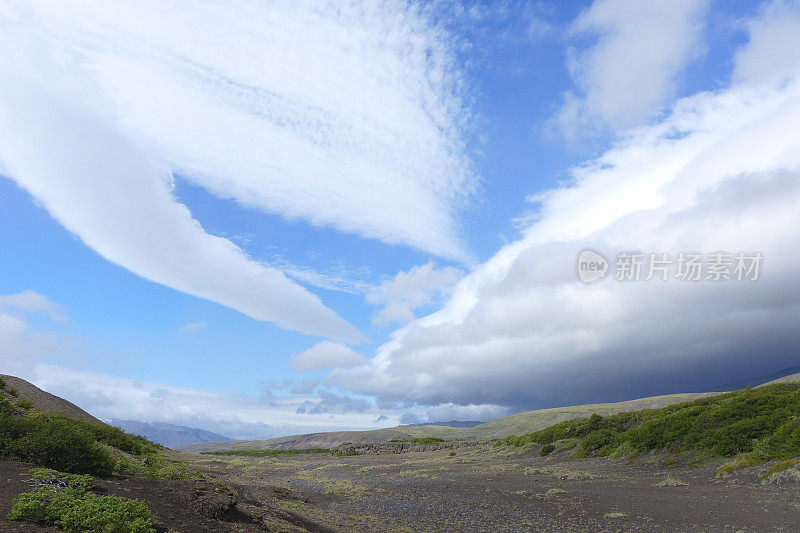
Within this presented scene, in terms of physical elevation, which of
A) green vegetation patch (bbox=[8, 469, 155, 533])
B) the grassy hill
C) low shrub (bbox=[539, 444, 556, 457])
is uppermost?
green vegetation patch (bbox=[8, 469, 155, 533])

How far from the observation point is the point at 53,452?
51.3 ft

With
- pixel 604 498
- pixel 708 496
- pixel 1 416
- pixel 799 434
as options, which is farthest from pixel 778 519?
pixel 1 416

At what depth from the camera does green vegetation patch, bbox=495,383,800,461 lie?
26.8 m

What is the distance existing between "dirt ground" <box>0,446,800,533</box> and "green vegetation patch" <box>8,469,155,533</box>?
1.39ft

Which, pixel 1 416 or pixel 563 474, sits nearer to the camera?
pixel 1 416

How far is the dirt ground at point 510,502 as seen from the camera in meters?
14.3

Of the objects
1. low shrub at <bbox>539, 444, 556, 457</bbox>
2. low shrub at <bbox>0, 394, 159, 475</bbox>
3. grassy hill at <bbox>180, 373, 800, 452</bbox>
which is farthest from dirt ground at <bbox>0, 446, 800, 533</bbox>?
grassy hill at <bbox>180, 373, 800, 452</bbox>

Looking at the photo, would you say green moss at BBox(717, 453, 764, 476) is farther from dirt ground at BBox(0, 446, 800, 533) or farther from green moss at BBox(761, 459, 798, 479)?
green moss at BBox(761, 459, 798, 479)

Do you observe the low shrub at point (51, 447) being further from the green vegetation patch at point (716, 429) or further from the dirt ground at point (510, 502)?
the green vegetation patch at point (716, 429)

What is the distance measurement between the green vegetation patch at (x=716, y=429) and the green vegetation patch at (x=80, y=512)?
33.5m

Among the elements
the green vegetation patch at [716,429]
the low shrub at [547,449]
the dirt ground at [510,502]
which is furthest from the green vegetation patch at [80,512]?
the low shrub at [547,449]

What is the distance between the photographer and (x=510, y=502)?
23.0 m

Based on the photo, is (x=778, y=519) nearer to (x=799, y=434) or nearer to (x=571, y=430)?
(x=799, y=434)

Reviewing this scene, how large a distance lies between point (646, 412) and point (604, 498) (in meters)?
30.5
